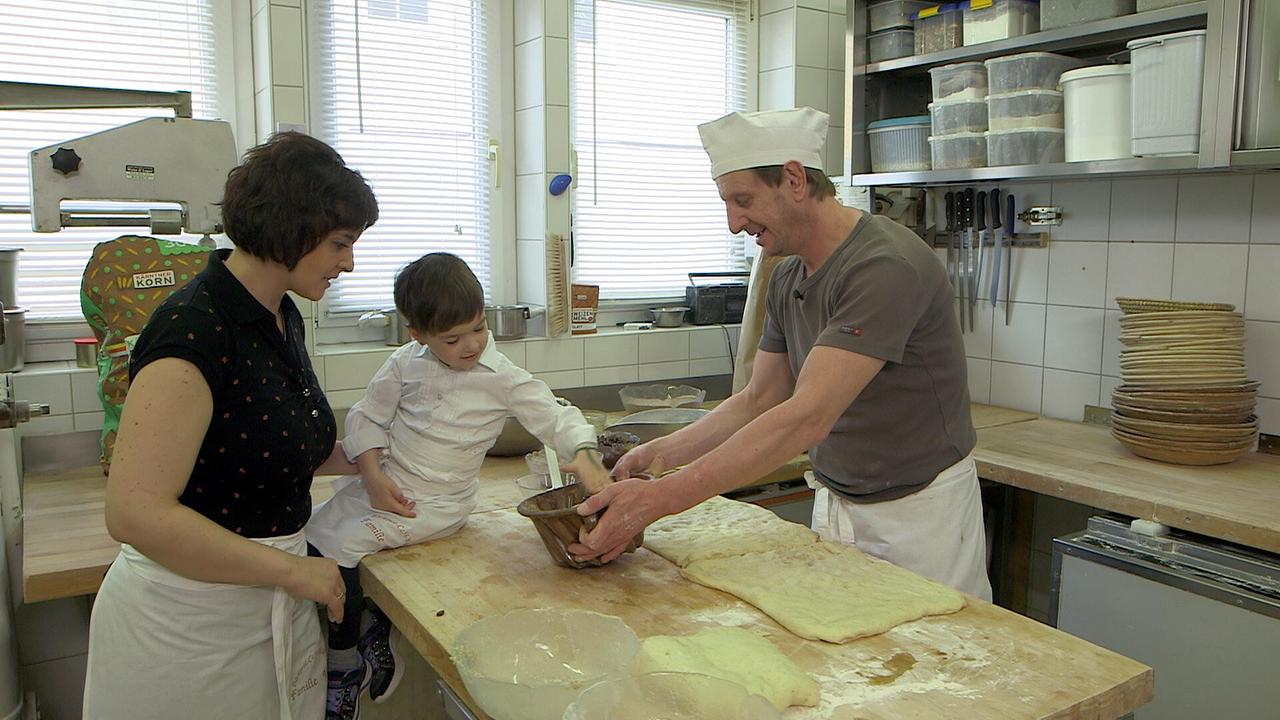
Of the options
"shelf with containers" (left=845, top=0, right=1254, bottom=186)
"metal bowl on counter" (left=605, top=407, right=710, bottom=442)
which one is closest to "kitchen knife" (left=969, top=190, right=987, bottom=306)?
"shelf with containers" (left=845, top=0, right=1254, bottom=186)

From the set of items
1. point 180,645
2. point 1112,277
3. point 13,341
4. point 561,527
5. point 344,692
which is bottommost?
point 344,692

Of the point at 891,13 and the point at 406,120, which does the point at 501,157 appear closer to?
the point at 406,120

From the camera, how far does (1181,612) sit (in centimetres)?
216

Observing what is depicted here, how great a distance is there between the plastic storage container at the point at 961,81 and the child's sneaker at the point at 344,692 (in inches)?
92.4

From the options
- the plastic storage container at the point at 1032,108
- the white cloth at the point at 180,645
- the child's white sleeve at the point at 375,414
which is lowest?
the white cloth at the point at 180,645

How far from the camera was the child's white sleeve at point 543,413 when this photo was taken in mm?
1842

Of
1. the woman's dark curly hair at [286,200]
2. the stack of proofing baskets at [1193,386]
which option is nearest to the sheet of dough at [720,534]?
the woman's dark curly hair at [286,200]

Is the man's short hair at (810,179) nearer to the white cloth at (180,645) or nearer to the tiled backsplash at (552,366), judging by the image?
the white cloth at (180,645)

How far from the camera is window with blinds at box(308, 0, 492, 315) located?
3102 mm

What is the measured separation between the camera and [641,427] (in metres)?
2.78

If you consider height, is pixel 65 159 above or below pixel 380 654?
above

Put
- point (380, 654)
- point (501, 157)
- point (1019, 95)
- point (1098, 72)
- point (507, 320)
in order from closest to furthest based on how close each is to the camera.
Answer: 1. point (380, 654)
2. point (1098, 72)
3. point (1019, 95)
4. point (507, 320)
5. point (501, 157)

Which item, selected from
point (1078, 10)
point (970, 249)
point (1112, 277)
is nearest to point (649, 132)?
point (970, 249)

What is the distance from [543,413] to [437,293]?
0.32 metres
